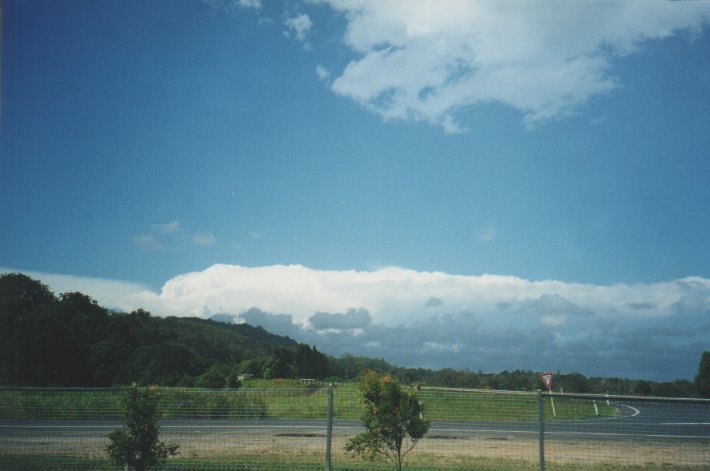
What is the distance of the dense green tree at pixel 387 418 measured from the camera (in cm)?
1009

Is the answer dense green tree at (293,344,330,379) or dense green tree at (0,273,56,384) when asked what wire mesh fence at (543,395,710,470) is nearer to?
dense green tree at (0,273,56,384)

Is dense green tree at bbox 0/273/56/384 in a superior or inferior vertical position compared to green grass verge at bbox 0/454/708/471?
superior

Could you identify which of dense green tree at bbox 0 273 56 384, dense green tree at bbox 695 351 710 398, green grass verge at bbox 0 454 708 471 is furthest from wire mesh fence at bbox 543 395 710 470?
dense green tree at bbox 0 273 56 384

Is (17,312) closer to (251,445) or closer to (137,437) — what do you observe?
(251,445)

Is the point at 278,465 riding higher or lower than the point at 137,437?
lower

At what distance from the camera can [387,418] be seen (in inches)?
396

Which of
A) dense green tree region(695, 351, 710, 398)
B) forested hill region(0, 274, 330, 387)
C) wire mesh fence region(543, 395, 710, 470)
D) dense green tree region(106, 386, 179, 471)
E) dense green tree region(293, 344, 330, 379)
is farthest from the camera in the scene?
dense green tree region(293, 344, 330, 379)

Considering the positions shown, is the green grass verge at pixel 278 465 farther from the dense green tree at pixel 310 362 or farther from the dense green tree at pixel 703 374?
the dense green tree at pixel 310 362

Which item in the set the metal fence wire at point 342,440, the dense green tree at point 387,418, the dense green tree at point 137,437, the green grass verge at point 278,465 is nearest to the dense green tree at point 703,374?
the metal fence wire at point 342,440

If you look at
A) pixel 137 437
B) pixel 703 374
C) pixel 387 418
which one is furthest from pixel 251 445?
pixel 703 374

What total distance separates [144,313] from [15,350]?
1249 inches

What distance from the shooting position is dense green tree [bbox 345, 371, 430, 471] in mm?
10094

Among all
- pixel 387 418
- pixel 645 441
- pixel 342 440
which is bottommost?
pixel 342 440

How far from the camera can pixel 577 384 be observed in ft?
166
